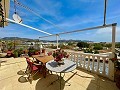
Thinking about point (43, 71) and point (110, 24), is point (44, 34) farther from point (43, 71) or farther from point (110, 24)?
→ point (110, 24)

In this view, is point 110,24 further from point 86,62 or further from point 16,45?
point 16,45

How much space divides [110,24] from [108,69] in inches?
61.6

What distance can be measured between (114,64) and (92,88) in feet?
3.52

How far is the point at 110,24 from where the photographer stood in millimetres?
2664

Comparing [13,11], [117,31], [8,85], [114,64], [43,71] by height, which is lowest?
[8,85]

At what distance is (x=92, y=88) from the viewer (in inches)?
94.8

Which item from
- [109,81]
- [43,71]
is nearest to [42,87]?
[43,71]

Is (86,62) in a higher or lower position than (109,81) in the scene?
higher

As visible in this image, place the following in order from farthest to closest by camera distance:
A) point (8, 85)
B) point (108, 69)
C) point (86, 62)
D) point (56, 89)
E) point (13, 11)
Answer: point (13, 11) < point (86, 62) < point (108, 69) < point (8, 85) < point (56, 89)

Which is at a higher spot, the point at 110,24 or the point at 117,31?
the point at 110,24

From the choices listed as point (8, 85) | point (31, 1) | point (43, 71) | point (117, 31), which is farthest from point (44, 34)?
point (117, 31)

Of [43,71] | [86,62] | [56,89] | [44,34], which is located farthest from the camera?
[44,34]

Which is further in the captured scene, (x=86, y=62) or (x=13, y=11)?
(x=13, y=11)

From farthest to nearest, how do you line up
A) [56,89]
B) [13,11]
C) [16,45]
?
[16,45] < [13,11] < [56,89]
